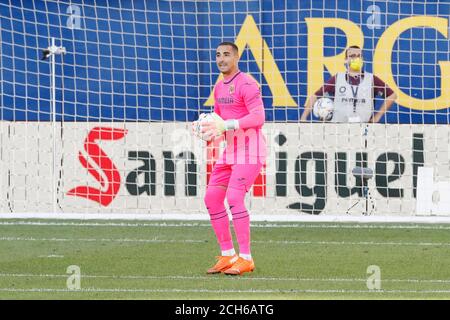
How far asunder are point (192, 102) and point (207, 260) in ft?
25.4

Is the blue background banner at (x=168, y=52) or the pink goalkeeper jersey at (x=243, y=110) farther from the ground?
the blue background banner at (x=168, y=52)

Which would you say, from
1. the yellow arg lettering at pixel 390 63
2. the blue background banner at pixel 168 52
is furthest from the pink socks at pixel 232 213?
the yellow arg lettering at pixel 390 63

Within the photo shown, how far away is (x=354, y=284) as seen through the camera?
32.0 ft

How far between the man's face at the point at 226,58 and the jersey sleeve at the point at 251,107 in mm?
207

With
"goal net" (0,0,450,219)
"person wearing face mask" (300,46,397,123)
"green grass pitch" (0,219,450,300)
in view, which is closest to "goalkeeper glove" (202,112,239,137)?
"green grass pitch" (0,219,450,300)

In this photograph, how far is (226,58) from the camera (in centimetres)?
1066

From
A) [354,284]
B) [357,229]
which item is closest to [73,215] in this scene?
[357,229]

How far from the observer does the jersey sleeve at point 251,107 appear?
10547 millimetres

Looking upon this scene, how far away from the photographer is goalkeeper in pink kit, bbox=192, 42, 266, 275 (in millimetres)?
10562

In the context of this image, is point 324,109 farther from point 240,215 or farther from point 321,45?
point 240,215

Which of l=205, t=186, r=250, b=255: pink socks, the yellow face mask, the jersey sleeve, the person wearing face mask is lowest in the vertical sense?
l=205, t=186, r=250, b=255: pink socks

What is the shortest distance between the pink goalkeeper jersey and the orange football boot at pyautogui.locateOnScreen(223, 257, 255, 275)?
0.85 m

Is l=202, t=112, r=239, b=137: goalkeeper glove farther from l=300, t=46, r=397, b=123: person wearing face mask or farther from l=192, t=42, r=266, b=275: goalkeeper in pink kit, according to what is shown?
l=300, t=46, r=397, b=123: person wearing face mask

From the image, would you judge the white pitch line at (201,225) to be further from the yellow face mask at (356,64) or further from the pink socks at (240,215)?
the pink socks at (240,215)
